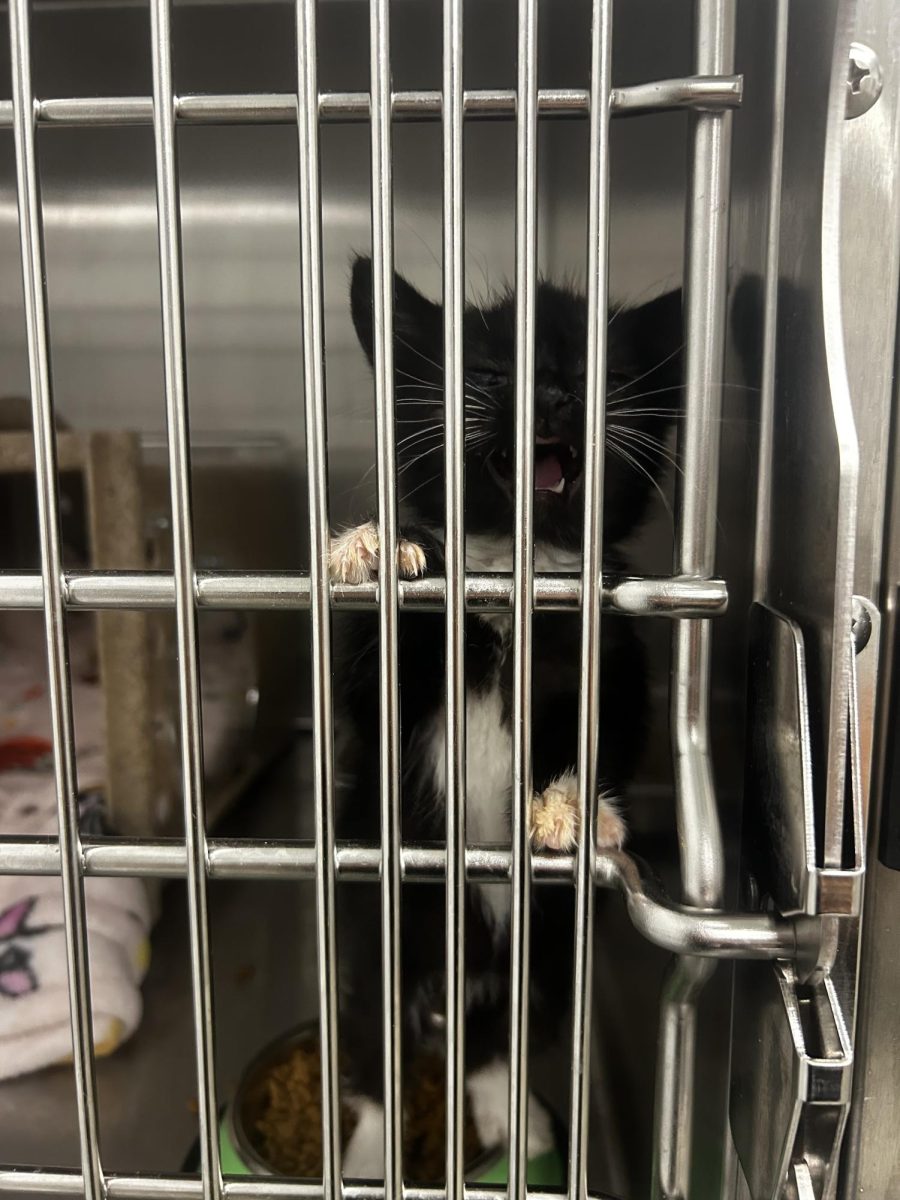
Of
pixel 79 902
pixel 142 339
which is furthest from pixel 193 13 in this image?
pixel 79 902

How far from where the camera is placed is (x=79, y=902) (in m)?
0.48

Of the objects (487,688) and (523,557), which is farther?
(487,688)

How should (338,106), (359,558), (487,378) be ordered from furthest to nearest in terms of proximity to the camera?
(487,378) < (359,558) < (338,106)

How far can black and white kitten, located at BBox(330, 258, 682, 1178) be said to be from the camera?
0.70 metres

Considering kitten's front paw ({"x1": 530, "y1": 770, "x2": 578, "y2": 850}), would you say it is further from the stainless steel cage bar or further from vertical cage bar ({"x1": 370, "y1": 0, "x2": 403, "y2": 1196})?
the stainless steel cage bar

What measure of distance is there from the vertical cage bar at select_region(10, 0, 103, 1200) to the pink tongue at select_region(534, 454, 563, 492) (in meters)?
0.39

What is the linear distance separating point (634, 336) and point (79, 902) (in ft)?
1.87

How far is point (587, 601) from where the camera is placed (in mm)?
435

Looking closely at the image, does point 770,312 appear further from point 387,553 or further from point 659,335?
point 387,553

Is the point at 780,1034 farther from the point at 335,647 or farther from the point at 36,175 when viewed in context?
the point at 36,175

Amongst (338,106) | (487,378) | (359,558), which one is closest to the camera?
(338,106)

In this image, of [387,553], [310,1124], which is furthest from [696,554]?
[310,1124]

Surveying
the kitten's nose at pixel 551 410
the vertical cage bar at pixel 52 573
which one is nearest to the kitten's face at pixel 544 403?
the kitten's nose at pixel 551 410

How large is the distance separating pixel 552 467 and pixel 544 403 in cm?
8
